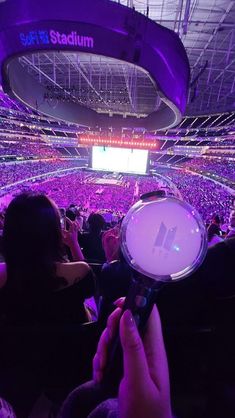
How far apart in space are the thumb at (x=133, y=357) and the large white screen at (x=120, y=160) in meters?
12.5

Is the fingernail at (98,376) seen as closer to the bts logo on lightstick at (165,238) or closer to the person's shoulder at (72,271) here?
the bts logo on lightstick at (165,238)

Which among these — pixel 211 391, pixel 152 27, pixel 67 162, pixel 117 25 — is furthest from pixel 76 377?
pixel 67 162

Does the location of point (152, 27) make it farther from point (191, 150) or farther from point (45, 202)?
point (191, 150)

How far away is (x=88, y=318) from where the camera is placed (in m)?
1.56

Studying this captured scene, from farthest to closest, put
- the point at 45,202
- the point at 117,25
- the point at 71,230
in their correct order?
the point at 117,25 < the point at 71,230 < the point at 45,202

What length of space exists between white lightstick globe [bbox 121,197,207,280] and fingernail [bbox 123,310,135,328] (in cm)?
9

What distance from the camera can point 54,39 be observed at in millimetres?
2873

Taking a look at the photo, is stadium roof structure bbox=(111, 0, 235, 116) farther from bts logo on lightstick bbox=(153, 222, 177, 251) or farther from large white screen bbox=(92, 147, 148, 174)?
bts logo on lightstick bbox=(153, 222, 177, 251)

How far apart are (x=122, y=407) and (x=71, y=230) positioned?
1718mm

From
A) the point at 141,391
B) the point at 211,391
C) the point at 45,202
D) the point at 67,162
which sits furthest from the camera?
the point at 67,162

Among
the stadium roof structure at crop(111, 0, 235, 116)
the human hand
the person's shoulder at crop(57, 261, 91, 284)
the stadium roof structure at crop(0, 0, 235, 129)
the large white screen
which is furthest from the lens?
the large white screen

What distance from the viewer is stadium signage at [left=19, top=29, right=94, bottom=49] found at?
9.18 feet

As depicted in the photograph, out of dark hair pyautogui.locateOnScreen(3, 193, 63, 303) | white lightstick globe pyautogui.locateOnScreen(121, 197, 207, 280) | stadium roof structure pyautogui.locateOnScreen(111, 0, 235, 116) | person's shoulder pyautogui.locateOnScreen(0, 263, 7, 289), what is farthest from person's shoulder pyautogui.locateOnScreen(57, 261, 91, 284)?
stadium roof structure pyautogui.locateOnScreen(111, 0, 235, 116)

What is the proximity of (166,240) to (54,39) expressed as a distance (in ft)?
10.3
